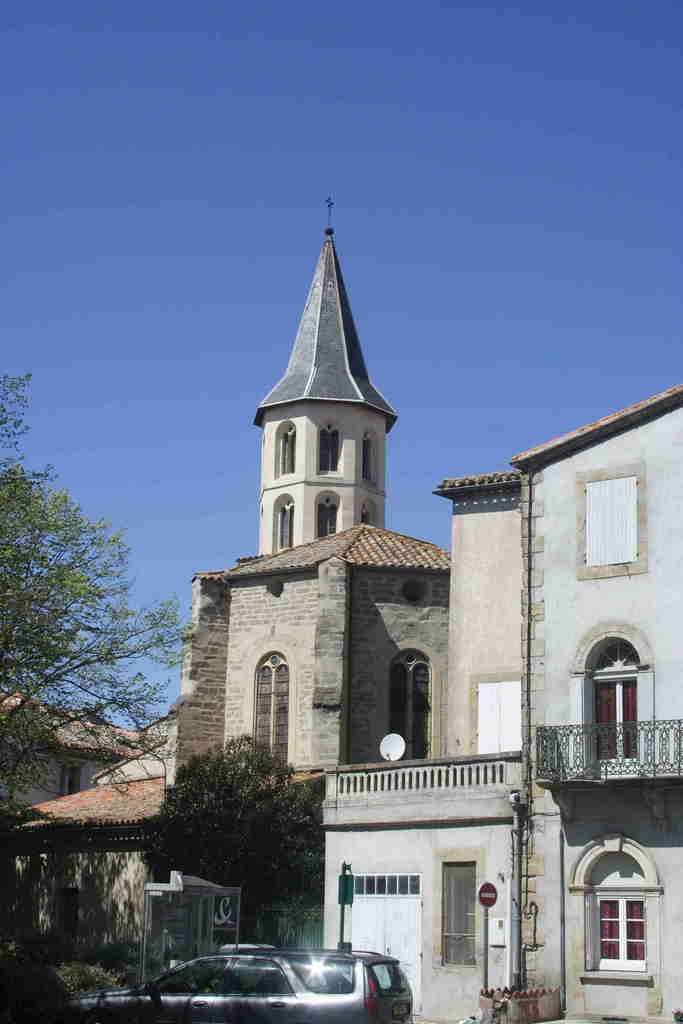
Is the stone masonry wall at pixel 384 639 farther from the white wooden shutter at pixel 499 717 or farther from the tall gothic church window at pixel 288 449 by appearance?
the tall gothic church window at pixel 288 449

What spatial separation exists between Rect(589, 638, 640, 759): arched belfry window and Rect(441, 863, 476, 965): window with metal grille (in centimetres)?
369

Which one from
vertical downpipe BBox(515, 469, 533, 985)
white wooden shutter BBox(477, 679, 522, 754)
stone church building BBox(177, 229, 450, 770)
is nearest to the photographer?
vertical downpipe BBox(515, 469, 533, 985)

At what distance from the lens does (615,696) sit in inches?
1098

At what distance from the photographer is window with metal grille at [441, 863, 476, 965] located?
28422 mm

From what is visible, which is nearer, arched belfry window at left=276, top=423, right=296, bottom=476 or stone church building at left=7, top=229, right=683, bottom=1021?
stone church building at left=7, top=229, right=683, bottom=1021

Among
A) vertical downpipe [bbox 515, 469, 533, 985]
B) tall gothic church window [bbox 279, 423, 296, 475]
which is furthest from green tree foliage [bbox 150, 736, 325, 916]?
tall gothic church window [bbox 279, 423, 296, 475]

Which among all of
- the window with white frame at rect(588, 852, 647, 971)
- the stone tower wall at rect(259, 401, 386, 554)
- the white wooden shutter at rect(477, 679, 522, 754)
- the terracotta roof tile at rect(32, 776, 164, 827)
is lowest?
the window with white frame at rect(588, 852, 647, 971)

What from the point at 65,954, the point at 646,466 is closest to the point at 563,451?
the point at 646,466

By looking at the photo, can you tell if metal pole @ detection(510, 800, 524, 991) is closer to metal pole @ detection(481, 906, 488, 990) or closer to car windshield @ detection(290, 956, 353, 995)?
Result: metal pole @ detection(481, 906, 488, 990)

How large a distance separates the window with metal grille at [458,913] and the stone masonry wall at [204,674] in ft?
50.2

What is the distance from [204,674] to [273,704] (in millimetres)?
2623

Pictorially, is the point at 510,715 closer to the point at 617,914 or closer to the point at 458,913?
the point at 458,913

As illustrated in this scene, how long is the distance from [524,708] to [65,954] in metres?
9.35

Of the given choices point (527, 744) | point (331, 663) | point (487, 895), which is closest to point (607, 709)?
point (527, 744)
